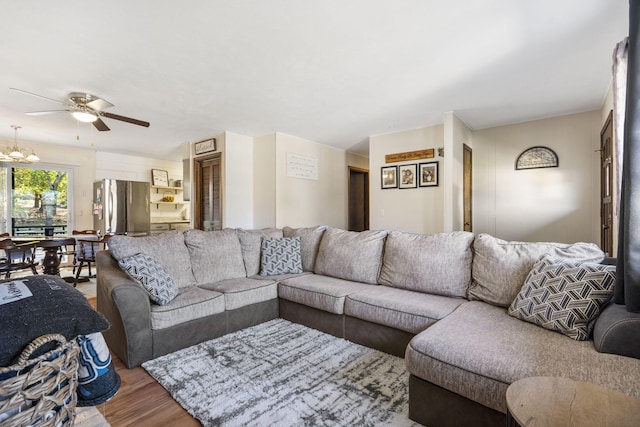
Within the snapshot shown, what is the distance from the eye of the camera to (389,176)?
5.17m

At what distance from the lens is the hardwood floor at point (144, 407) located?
1566mm

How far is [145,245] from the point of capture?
261 centimetres

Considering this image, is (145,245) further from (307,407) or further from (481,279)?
(481,279)

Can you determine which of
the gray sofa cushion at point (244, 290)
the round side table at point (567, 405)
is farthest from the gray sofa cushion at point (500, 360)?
the gray sofa cushion at point (244, 290)

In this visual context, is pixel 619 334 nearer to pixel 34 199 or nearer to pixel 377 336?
pixel 377 336

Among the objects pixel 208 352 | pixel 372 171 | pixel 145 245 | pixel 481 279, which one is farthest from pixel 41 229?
pixel 481 279

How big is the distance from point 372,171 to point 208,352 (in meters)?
4.04

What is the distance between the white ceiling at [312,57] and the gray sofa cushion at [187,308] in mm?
2002

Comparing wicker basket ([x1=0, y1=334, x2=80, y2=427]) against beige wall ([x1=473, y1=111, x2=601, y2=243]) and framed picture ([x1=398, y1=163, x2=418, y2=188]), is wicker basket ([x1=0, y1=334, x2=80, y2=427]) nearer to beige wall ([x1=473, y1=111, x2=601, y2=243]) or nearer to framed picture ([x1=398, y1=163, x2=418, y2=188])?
framed picture ([x1=398, y1=163, x2=418, y2=188])

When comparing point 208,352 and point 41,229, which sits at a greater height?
point 41,229

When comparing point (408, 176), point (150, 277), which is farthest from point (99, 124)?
point (408, 176)

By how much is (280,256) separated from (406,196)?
263cm

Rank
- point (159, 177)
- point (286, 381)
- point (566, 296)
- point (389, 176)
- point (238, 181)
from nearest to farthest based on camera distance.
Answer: point (566, 296)
point (286, 381)
point (389, 176)
point (238, 181)
point (159, 177)

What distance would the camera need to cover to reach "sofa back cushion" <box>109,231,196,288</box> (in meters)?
2.44
